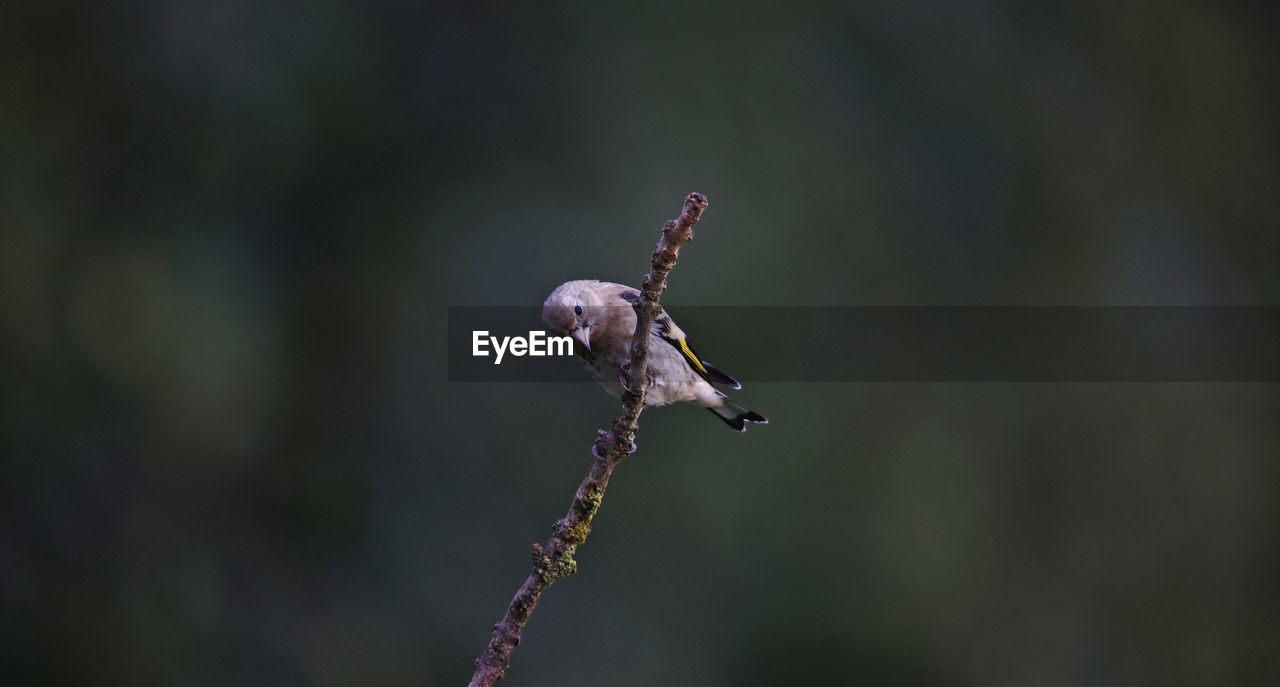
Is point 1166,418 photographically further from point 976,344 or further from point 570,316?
point 570,316

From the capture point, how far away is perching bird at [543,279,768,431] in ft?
10.2

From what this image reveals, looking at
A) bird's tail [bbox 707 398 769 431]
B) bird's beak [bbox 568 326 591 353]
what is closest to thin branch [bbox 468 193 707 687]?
bird's beak [bbox 568 326 591 353]

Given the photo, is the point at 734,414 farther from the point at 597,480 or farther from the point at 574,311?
the point at 597,480

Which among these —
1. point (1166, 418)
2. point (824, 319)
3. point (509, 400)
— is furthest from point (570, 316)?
point (1166, 418)

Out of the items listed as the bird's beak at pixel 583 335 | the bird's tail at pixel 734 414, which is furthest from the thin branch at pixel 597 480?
the bird's tail at pixel 734 414

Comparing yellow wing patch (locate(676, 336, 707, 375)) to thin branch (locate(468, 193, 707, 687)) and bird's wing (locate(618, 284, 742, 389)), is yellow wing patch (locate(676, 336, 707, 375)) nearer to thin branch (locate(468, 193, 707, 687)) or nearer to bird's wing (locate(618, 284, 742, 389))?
bird's wing (locate(618, 284, 742, 389))

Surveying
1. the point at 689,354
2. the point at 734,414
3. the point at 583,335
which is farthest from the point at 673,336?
the point at 734,414

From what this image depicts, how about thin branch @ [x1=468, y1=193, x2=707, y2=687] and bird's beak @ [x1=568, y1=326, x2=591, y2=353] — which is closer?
thin branch @ [x1=468, y1=193, x2=707, y2=687]

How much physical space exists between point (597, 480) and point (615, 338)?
1.02 m

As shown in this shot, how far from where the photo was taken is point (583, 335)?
3035 millimetres

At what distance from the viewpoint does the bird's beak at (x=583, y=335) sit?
301cm

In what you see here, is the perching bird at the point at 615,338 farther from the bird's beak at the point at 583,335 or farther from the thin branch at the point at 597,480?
the thin branch at the point at 597,480

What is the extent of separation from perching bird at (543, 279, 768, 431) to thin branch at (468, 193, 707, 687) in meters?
0.80

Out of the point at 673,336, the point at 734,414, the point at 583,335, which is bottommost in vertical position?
the point at 583,335
